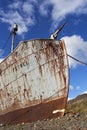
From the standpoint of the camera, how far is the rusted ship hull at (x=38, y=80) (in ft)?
54.3

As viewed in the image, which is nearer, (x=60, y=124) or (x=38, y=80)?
(x=60, y=124)

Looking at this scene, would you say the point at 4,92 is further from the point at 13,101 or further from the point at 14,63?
the point at 14,63

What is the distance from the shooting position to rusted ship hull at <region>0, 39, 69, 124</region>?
16.5 m

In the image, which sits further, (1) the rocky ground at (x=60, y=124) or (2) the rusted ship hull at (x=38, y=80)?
(2) the rusted ship hull at (x=38, y=80)

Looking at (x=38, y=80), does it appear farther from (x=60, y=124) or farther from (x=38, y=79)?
(x=60, y=124)

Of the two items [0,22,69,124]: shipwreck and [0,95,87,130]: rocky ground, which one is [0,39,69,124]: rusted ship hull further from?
[0,95,87,130]: rocky ground

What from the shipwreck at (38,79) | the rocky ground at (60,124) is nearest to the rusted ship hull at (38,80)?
the shipwreck at (38,79)

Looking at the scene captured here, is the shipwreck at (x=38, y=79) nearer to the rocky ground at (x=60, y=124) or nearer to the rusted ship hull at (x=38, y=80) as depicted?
the rusted ship hull at (x=38, y=80)

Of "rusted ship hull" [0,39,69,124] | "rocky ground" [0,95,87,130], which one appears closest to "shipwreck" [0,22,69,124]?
"rusted ship hull" [0,39,69,124]

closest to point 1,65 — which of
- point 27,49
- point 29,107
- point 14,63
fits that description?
point 14,63

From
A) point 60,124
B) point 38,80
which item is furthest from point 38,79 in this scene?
point 60,124

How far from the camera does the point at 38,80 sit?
16969 mm

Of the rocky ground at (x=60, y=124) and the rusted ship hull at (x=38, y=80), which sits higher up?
the rusted ship hull at (x=38, y=80)

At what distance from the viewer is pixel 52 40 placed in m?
17.2
